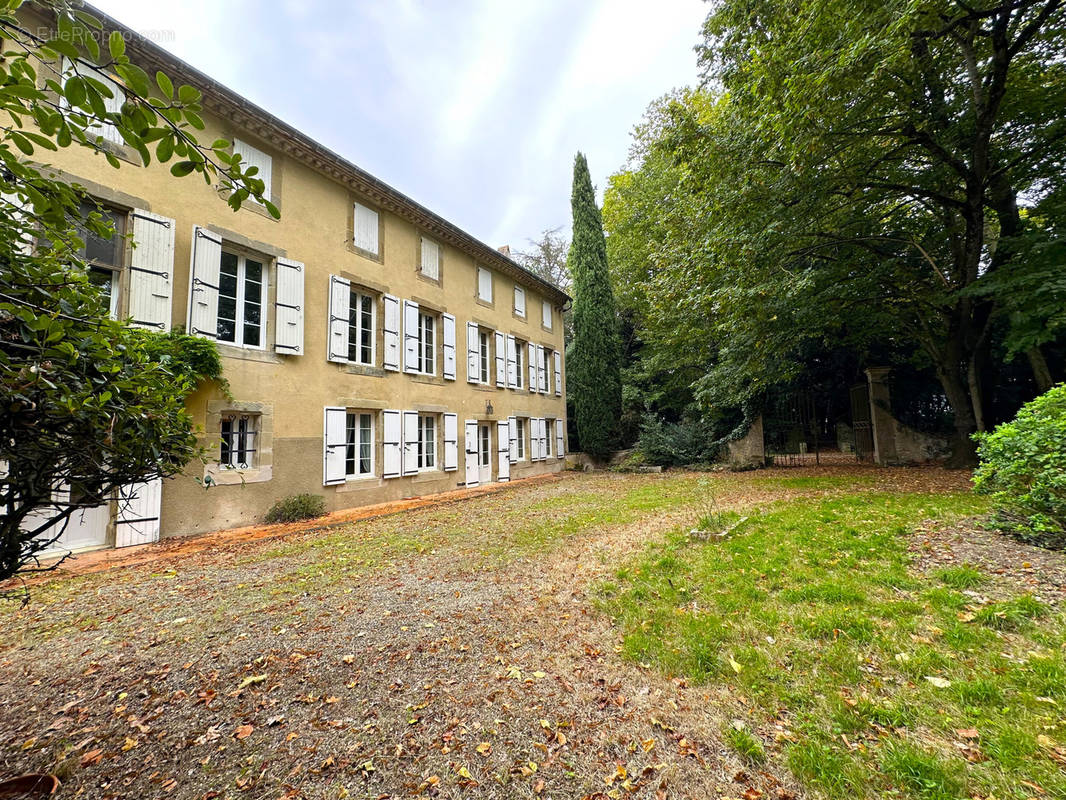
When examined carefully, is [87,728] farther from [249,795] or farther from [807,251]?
[807,251]

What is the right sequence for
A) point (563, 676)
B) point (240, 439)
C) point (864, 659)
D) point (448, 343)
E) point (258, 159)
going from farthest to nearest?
point (448, 343) → point (258, 159) → point (240, 439) → point (563, 676) → point (864, 659)

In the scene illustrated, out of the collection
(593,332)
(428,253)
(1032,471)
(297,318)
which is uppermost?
(428,253)

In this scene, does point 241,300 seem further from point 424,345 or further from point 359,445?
point 424,345

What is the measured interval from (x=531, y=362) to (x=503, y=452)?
141 inches

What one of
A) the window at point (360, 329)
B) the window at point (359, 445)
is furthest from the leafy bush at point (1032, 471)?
the window at point (360, 329)

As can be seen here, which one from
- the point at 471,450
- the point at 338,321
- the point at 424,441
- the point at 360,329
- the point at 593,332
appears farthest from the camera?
the point at 593,332

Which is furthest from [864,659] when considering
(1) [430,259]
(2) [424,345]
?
(1) [430,259]

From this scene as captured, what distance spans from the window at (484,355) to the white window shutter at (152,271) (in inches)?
297

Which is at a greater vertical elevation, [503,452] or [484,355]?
[484,355]

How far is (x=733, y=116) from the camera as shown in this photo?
7.73 metres

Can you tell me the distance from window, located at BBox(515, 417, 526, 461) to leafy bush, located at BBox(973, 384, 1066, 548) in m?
11.0

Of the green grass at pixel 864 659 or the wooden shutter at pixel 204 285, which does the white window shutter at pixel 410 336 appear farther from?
the green grass at pixel 864 659

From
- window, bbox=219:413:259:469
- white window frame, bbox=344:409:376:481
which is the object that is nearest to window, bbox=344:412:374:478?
white window frame, bbox=344:409:376:481

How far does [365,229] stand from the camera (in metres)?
9.61
